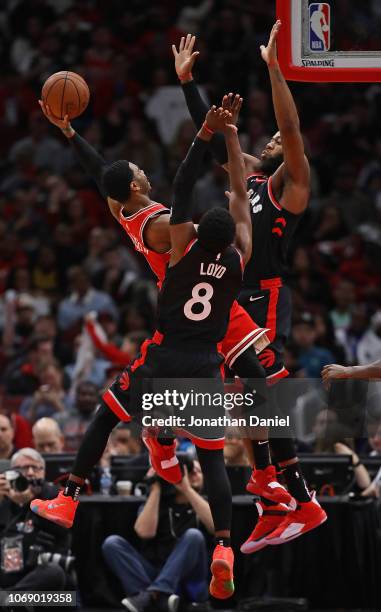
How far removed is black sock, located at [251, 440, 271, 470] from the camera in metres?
8.32

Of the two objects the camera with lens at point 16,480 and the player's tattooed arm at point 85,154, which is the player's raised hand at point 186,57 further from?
the camera with lens at point 16,480

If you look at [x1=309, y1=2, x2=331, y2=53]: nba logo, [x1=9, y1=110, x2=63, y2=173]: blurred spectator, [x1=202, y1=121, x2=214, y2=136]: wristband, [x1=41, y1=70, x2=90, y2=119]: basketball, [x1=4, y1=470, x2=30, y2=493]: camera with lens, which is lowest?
Answer: [x1=4, y1=470, x2=30, y2=493]: camera with lens

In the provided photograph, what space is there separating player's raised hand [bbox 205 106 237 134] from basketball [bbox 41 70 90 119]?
122cm

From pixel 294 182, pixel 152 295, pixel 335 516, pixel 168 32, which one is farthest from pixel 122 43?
pixel 294 182

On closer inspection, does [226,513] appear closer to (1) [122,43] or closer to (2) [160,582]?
(2) [160,582]

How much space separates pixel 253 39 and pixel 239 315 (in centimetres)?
1063

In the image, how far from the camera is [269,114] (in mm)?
17500

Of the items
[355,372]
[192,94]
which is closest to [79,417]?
[192,94]

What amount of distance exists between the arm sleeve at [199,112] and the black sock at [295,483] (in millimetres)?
1969

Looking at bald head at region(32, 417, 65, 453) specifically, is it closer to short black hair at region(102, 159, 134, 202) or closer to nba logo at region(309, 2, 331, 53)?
short black hair at region(102, 159, 134, 202)

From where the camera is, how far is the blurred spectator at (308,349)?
13789 millimetres

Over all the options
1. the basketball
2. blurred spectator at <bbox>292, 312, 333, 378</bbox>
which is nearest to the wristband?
the basketball

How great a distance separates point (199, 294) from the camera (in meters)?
7.70

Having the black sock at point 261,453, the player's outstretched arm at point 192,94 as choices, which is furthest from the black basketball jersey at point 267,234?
the black sock at point 261,453
